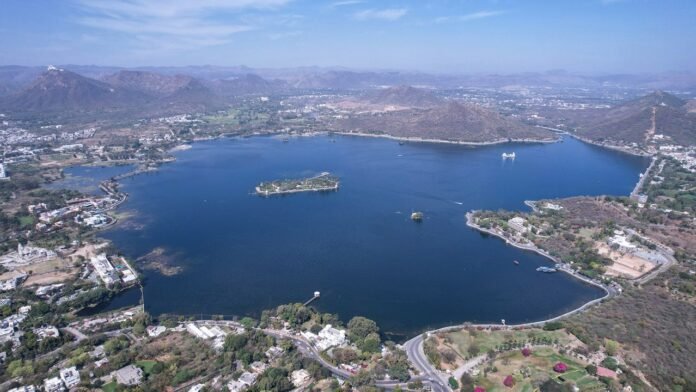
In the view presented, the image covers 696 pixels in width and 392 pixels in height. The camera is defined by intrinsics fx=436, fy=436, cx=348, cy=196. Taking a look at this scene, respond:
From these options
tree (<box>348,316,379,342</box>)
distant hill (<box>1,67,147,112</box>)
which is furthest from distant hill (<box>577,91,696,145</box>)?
distant hill (<box>1,67,147,112</box>)

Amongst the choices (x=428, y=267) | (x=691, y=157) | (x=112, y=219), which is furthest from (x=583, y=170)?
(x=112, y=219)

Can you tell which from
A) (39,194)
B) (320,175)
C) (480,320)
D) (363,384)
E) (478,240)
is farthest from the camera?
(320,175)

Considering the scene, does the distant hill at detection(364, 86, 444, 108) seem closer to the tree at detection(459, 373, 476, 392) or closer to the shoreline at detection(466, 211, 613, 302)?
the shoreline at detection(466, 211, 613, 302)

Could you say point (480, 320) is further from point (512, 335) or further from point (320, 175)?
point (320, 175)

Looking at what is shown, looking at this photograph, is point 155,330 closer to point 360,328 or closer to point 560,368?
point 360,328

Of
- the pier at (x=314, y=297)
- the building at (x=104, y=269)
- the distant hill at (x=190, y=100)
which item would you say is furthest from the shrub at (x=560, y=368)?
the distant hill at (x=190, y=100)

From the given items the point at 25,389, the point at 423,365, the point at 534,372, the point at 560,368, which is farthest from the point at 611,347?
the point at 25,389

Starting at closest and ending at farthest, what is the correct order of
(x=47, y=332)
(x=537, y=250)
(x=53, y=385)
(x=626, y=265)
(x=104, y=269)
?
(x=53, y=385) → (x=47, y=332) → (x=104, y=269) → (x=626, y=265) → (x=537, y=250)
